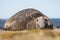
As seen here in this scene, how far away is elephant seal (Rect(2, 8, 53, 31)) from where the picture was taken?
43.5 ft

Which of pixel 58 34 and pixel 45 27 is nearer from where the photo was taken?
pixel 58 34

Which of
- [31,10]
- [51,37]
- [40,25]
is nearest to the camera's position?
[51,37]

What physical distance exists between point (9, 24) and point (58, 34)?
8.02m

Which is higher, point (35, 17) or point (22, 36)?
point (35, 17)

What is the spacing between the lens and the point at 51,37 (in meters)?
6.77

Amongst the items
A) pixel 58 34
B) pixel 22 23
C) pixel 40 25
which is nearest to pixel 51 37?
pixel 58 34

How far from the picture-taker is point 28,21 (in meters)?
13.7

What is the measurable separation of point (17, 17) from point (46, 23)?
2396mm

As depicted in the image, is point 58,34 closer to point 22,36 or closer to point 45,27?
point 22,36

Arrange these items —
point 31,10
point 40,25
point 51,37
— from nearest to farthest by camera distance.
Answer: point 51,37 < point 40,25 < point 31,10

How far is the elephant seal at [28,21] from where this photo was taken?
13.2m

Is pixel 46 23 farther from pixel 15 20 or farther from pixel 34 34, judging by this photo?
pixel 34 34

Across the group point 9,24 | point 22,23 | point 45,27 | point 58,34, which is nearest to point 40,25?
point 45,27

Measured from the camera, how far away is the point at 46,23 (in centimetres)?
1340
